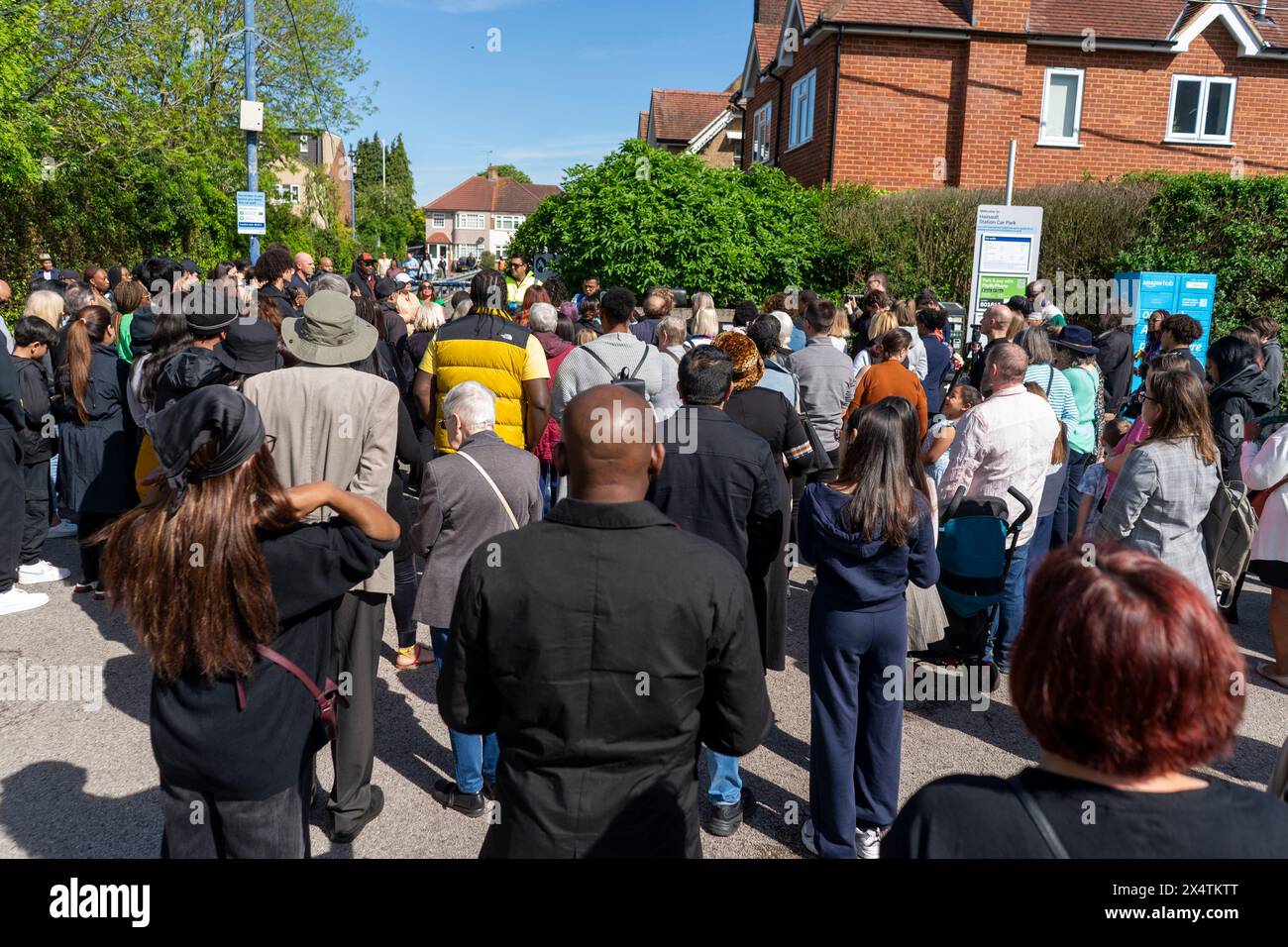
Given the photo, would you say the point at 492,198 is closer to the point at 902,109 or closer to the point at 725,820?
the point at 902,109

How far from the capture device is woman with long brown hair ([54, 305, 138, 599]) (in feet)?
21.5

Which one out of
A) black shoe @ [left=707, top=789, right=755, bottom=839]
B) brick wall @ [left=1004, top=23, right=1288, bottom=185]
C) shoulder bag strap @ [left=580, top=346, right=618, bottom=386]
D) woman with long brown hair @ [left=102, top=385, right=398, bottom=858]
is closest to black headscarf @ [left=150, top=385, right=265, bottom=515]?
woman with long brown hair @ [left=102, top=385, right=398, bottom=858]

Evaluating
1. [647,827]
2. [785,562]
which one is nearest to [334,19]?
[785,562]

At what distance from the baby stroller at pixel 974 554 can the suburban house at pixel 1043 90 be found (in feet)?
53.3

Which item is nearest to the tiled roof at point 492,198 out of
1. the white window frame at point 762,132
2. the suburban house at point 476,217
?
the suburban house at point 476,217

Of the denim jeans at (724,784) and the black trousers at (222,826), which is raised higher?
the black trousers at (222,826)

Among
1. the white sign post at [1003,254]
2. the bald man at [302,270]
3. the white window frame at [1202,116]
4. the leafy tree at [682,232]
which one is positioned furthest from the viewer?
the white window frame at [1202,116]

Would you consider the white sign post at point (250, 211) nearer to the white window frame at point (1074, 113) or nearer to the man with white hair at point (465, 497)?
the man with white hair at point (465, 497)

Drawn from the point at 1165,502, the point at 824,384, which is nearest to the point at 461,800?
the point at 1165,502

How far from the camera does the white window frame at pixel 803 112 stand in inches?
851

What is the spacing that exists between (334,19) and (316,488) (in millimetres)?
31772

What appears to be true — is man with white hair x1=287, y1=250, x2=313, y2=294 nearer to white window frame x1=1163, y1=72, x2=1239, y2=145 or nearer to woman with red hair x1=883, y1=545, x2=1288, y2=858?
woman with red hair x1=883, y1=545, x2=1288, y2=858
